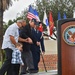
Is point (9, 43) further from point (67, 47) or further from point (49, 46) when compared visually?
point (49, 46)

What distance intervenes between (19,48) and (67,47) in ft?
6.30

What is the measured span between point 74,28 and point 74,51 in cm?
41

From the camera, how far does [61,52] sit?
5805 millimetres

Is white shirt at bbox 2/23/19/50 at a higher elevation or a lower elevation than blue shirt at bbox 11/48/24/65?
higher

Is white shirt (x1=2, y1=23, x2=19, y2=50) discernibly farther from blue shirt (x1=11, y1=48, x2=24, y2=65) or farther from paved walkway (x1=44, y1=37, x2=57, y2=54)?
paved walkway (x1=44, y1=37, x2=57, y2=54)

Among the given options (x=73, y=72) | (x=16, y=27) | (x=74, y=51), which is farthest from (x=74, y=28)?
(x=16, y=27)

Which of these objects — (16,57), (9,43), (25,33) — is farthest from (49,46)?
(16,57)

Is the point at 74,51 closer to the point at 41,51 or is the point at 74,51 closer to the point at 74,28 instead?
the point at 74,28

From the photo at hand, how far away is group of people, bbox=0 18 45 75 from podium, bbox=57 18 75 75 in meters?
1.68

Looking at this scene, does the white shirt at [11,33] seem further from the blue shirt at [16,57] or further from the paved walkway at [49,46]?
the paved walkway at [49,46]

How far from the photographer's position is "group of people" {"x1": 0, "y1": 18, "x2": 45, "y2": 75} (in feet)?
24.1

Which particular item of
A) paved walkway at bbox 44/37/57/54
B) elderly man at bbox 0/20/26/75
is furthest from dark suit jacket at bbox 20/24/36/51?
paved walkway at bbox 44/37/57/54

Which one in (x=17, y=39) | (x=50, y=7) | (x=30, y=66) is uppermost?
(x=50, y=7)

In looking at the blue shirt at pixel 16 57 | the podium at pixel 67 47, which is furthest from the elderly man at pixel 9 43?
the podium at pixel 67 47
